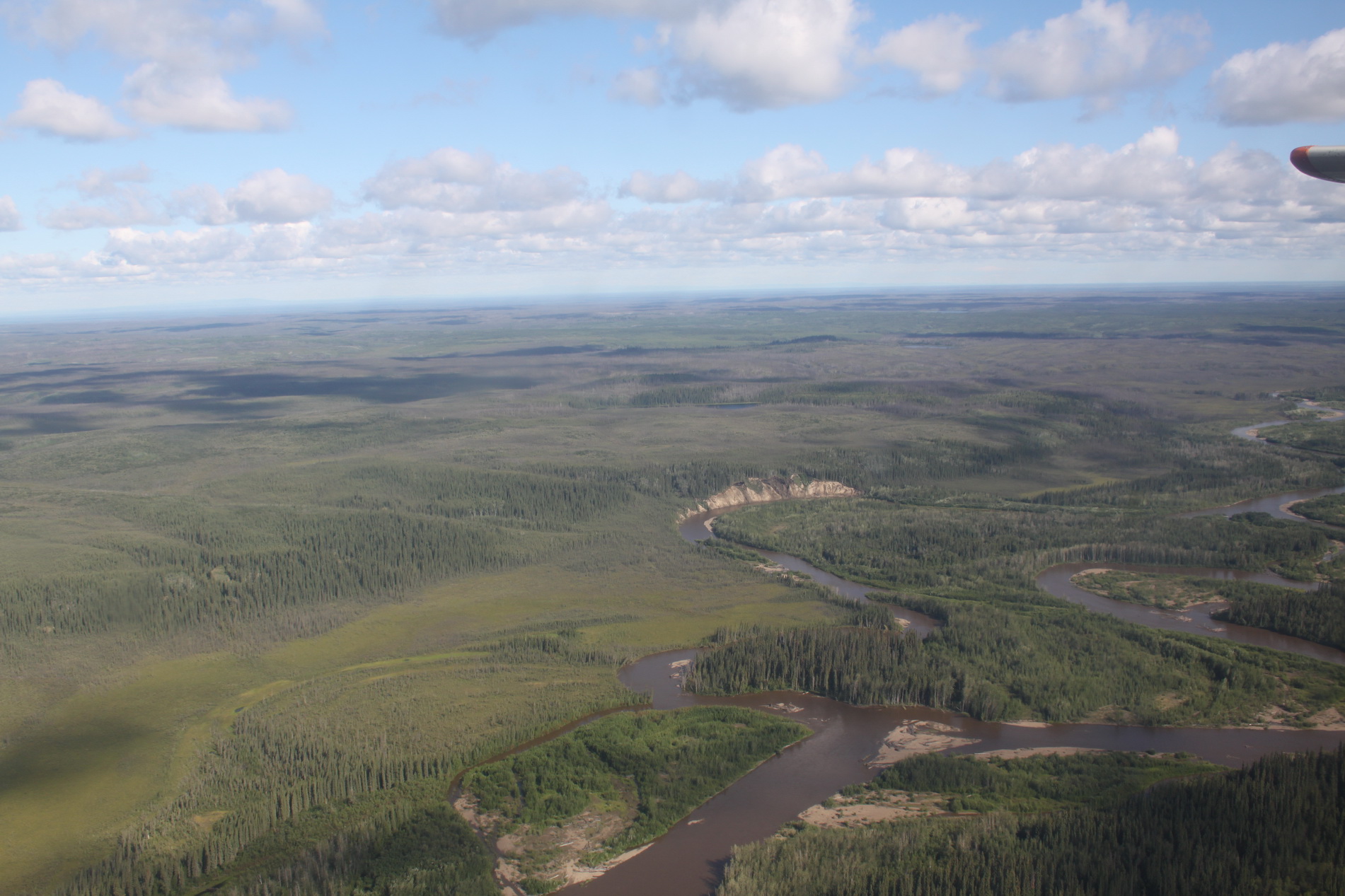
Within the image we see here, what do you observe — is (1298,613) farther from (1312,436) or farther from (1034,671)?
(1312,436)

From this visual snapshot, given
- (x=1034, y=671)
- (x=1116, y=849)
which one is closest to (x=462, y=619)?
(x=1034, y=671)

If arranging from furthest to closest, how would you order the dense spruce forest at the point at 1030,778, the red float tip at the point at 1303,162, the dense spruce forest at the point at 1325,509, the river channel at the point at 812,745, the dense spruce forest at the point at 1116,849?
the dense spruce forest at the point at 1325,509
the dense spruce forest at the point at 1030,778
the river channel at the point at 812,745
the dense spruce forest at the point at 1116,849
the red float tip at the point at 1303,162

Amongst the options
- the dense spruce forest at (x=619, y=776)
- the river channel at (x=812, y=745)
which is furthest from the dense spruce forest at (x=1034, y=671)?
the dense spruce forest at (x=619, y=776)

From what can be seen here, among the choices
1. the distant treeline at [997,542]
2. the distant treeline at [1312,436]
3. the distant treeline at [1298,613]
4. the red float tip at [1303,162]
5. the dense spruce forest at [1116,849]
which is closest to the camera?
the red float tip at [1303,162]

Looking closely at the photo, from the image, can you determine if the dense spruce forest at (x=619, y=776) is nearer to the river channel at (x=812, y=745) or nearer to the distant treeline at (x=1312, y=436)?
the river channel at (x=812, y=745)

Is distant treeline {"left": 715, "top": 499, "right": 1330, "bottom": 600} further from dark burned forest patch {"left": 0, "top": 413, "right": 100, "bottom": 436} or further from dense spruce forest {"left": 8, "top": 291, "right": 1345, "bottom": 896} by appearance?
dark burned forest patch {"left": 0, "top": 413, "right": 100, "bottom": 436}

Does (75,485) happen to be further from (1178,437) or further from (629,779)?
(1178,437)
